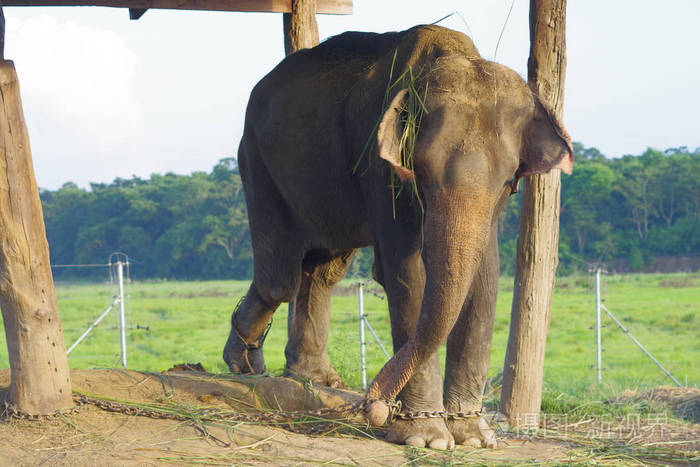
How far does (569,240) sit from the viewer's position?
5025 centimetres

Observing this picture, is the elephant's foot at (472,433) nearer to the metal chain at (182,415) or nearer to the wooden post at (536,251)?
the metal chain at (182,415)

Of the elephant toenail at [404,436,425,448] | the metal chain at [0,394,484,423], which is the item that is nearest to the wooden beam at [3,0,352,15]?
the metal chain at [0,394,484,423]

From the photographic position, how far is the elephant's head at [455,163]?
12.1 feet

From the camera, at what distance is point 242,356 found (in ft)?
21.3

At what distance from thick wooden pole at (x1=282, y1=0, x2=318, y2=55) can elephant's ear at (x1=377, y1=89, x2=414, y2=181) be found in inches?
144

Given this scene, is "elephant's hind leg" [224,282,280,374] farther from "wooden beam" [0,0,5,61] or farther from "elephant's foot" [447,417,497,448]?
"wooden beam" [0,0,5,61]

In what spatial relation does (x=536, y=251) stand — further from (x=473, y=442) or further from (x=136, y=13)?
(x=136, y=13)

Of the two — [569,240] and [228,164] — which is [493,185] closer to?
[569,240]

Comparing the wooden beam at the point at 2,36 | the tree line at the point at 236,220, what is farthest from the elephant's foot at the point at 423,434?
the tree line at the point at 236,220

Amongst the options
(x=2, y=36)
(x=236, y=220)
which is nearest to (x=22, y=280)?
(x=2, y=36)

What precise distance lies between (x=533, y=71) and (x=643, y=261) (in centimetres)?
4464

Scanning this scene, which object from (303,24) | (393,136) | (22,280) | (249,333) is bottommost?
(249,333)

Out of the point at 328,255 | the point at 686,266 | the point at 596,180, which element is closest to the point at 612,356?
the point at 328,255

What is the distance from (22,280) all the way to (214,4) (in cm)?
356
